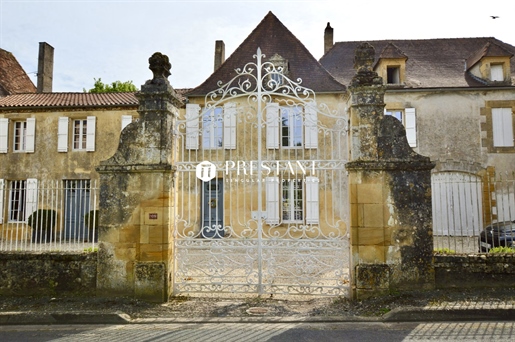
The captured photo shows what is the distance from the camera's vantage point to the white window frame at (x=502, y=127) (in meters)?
14.4

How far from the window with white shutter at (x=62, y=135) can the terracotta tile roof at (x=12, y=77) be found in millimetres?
4635

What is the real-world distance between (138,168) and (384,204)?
140 inches

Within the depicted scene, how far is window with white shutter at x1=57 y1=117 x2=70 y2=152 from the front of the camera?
50.4 feet

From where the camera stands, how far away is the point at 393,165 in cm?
542

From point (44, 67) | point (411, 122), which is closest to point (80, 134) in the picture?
point (44, 67)

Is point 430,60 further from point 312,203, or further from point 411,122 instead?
point 312,203

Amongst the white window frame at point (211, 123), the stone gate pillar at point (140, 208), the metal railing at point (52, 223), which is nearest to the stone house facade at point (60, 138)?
the metal railing at point (52, 223)

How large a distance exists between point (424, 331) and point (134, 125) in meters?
4.67

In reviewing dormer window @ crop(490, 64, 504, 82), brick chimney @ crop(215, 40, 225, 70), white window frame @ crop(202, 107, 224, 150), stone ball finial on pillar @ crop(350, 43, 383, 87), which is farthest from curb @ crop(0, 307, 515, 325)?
brick chimney @ crop(215, 40, 225, 70)

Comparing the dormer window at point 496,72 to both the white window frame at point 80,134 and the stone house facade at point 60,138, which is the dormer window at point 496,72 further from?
the white window frame at point 80,134

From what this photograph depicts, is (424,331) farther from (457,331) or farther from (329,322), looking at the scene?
(329,322)

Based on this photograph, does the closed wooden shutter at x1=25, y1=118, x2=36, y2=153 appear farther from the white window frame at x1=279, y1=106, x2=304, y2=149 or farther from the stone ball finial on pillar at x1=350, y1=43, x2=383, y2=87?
the stone ball finial on pillar at x1=350, y1=43, x2=383, y2=87

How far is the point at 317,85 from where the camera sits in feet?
46.0

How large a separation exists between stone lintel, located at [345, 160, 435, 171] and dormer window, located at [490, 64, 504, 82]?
12035mm
